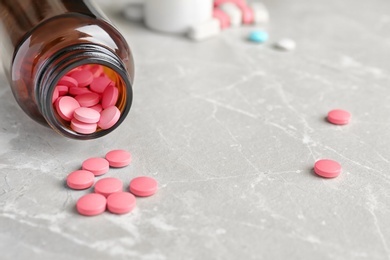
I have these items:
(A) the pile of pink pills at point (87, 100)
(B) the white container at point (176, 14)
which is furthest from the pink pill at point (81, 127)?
(B) the white container at point (176, 14)

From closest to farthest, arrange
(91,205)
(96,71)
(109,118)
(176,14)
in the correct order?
(91,205) < (109,118) < (96,71) < (176,14)

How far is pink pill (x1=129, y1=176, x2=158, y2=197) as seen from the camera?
98 centimetres

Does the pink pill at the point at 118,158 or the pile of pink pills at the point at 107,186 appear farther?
the pink pill at the point at 118,158

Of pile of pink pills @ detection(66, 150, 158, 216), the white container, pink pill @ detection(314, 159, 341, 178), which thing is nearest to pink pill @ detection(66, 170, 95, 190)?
pile of pink pills @ detection(66, 150, 158, 216)

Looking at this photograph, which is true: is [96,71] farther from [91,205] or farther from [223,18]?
[223,18]

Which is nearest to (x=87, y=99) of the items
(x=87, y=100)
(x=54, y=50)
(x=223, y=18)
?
(x=87, y=100)

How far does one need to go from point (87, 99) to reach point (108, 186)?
0.18m

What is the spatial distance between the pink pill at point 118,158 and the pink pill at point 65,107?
0.09 m

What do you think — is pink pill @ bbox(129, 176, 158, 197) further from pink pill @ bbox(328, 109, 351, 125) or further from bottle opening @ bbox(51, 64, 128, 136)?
pink pill @ bbox(328, 109, 351, 125)

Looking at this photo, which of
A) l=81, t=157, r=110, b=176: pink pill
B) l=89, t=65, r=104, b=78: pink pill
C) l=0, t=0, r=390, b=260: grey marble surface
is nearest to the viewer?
l=0, t=0, r=390, b=260: grey marble surface

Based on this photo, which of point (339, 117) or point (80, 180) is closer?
point (80, 180)

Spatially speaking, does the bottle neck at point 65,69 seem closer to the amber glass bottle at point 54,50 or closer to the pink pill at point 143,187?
the amber glass bottle at point 54,50

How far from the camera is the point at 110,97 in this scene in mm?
1067

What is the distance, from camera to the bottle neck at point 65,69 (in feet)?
3.17
